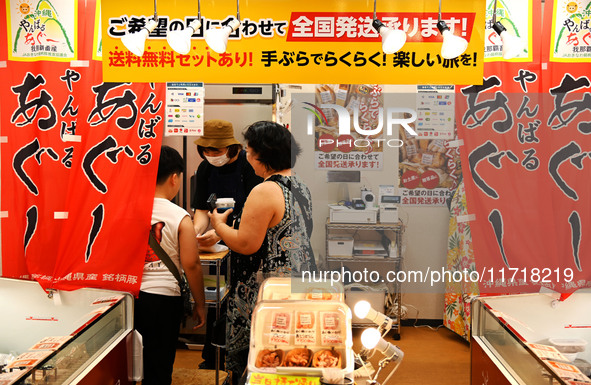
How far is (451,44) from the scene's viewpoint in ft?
8.95

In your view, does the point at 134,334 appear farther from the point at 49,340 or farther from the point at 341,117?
the point at 341,117

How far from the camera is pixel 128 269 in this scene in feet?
10.6

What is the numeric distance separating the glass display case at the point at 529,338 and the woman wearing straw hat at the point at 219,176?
1918mm

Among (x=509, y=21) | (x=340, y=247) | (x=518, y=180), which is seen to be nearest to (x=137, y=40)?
(x=509, y=21)

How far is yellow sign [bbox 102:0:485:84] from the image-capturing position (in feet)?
9.84

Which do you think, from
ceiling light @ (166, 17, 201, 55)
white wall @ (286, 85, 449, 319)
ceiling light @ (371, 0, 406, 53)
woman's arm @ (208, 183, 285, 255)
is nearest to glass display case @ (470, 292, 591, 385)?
woman's arm @ (208, 183, 285, 255)

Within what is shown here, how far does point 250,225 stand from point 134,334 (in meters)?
1.05

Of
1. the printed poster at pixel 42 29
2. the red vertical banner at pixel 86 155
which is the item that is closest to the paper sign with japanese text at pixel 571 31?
the red vertical banner at pixel 86 155

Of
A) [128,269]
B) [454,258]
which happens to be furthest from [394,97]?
[128,269]

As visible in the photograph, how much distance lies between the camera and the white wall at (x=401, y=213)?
4551 millimetres

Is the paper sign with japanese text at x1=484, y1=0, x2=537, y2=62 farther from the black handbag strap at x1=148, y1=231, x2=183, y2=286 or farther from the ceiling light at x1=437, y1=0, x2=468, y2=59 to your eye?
the black handbag strap at x1=148, y1=231, x2=183, y2=286

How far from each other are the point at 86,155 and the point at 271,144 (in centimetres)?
117

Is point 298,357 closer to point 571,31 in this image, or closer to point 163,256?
point 163,256

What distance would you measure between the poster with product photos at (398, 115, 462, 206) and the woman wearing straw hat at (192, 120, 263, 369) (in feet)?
5.77
